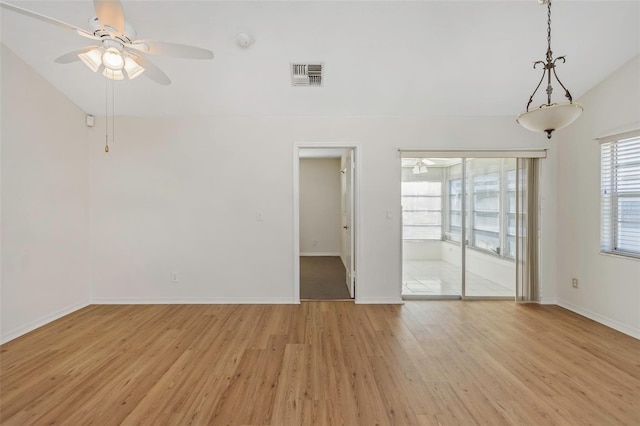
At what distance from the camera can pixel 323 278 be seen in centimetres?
504

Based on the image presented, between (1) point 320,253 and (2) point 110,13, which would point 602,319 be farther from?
(1) point 320,253

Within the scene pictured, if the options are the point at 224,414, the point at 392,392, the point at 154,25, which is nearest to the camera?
the point at 224,414

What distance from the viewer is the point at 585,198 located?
3336 mm

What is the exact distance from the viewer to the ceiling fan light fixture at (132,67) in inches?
78.0

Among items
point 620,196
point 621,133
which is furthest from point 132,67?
point 620,196

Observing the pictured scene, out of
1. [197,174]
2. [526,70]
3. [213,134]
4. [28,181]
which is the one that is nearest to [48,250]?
[28,181]

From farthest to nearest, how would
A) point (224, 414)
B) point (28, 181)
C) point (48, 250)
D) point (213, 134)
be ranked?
1. point (213, 134)
2. point (48, 250)
3. point (28, 181)
4. point (224, 414)

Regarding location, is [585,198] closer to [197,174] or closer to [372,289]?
[372,289]

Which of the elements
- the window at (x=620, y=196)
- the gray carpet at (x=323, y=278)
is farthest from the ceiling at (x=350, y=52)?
the gray carpet at (x=323, y=278)

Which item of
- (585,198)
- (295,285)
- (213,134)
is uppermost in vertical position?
(213,134)

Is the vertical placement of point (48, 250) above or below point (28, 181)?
below

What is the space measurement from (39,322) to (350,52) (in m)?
4.35

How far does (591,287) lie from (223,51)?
484 centimetres

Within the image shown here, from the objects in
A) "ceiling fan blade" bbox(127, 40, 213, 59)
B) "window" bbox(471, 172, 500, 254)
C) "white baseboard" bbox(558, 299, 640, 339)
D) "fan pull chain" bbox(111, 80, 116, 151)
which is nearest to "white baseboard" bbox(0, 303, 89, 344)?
"fan pull chain" bbox(111, 80, 116, 151)
